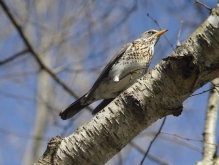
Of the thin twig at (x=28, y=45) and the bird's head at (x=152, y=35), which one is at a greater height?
the thin twig at (x=28, y=45)

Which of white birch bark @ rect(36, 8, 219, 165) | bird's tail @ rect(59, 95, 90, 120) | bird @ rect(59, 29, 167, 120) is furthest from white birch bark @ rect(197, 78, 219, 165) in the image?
bird's tail @ rect(59, 95, 90, 120)

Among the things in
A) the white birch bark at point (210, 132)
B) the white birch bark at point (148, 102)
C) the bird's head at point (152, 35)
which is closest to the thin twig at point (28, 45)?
the bird's head at point (152, 35)

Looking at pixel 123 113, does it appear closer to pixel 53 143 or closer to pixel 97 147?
pixel 97 147

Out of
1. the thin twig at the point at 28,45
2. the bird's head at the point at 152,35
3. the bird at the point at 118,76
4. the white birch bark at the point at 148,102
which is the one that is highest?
the thin twig at the point at 28,45

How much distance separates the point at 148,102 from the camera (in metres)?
1.91

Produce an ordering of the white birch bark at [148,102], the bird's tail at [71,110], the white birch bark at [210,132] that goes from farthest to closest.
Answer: the bird's tail at [71,110], the white birch bark at [210,132], the white birch bark at [148,102]

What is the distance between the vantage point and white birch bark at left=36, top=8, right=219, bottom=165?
1.79 metres

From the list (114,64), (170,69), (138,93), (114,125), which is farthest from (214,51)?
(114,64)

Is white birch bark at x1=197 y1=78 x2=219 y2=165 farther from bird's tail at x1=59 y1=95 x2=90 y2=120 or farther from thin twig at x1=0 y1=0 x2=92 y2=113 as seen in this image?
thin twig at x1=0 y1=0 x2=92 y2=113

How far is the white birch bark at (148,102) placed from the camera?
1786mm

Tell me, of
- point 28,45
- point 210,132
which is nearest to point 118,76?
point 28,45

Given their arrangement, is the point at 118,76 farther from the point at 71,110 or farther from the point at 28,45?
the point at 28,45

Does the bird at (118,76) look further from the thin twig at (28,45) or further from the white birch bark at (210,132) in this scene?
the white birch bark at (210,132)

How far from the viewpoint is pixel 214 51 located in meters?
1.76
